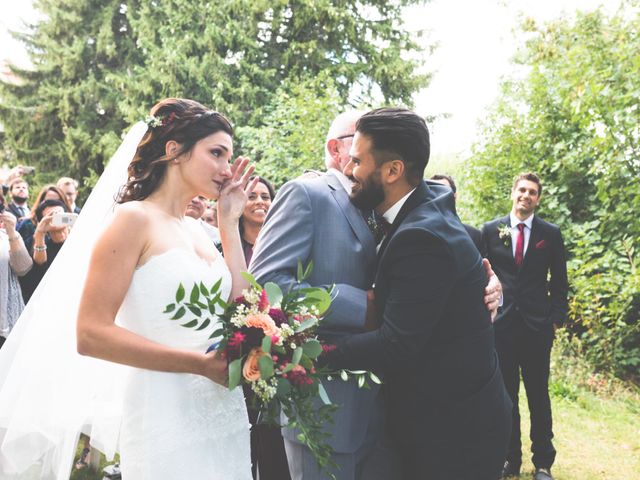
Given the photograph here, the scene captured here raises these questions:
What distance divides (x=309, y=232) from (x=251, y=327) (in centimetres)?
67

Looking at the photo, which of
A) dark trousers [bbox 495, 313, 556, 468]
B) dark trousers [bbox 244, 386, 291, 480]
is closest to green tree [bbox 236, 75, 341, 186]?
dark trousers [bbox 495, 313, 556, 468]

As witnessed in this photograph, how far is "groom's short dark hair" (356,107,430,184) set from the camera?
2453 millimetres

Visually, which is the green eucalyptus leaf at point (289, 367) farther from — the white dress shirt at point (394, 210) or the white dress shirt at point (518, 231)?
the white dress shirt at point (518, 231)

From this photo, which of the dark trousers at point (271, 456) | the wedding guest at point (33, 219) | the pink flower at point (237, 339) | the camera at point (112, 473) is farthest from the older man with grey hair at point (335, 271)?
the wedding guest at point (33, 219)

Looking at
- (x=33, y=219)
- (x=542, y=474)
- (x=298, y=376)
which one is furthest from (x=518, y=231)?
(x=33, y=219)

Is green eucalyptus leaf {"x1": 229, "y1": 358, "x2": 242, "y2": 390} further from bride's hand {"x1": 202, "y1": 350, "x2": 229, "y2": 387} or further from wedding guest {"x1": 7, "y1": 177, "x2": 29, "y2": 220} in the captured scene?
wedding guest {"x1": 7, "y1": 177, "x2": 29, "y2": 220}

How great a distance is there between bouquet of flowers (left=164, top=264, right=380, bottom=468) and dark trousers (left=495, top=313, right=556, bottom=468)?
3.63m

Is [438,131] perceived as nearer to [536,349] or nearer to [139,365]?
[536,349]

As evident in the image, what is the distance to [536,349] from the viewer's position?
5273mm

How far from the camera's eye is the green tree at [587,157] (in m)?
7.03

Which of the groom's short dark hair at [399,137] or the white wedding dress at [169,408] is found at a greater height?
the groom's short dark hair at [399,137]

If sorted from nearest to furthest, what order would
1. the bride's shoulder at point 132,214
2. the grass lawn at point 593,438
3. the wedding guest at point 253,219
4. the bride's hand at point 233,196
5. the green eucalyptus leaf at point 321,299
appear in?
the green eucalyptus leaf at point 321,299 < the bride's shoulder at point 132,214 < the bride's hand at point 233,196 < the wedding guest at point 253,219 < the grass lawn at point 593,438

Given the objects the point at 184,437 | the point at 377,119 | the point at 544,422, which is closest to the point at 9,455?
the point at 184,437

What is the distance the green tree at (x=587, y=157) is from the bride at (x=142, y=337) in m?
5.67
